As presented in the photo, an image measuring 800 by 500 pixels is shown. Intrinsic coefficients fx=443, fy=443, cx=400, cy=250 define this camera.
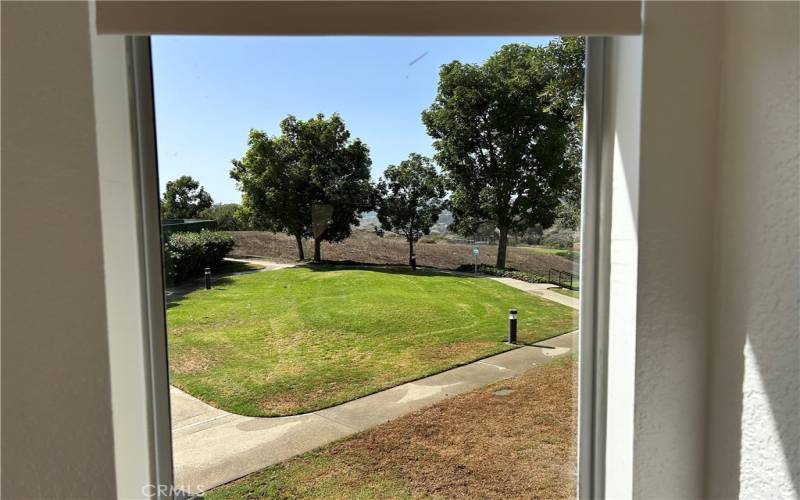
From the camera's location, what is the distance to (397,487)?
107 cm

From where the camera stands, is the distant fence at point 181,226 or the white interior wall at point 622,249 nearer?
the white interior wall at point 622,249

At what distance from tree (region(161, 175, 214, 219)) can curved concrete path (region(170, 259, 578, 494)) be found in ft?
1.38

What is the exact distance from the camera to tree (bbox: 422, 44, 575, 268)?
42.9 inches

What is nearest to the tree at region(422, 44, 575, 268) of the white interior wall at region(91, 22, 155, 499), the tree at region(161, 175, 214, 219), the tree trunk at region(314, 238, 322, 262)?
the tree trunk at region(314, 238, 322, 262)

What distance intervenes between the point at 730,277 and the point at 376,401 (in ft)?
2.69

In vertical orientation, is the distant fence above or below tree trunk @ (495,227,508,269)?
above

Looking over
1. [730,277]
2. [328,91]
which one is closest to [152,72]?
[328,91]

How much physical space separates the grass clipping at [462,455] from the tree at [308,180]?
49cm

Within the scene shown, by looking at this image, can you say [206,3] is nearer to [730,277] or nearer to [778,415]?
[730,277]

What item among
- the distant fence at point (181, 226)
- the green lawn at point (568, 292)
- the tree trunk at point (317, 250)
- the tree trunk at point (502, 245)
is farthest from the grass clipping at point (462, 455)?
the distant fence at point (181, 226)

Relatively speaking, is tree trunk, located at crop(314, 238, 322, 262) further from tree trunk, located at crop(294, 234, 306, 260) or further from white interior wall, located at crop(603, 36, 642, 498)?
white interior wall, located at crop(603, 36, 642, 498)

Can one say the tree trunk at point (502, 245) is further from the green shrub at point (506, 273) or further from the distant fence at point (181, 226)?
the distant fence at point (181, 226)

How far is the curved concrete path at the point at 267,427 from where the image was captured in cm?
103

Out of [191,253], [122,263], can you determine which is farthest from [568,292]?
[122,263]
